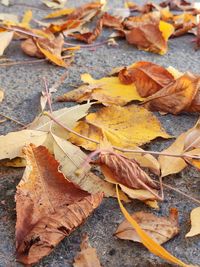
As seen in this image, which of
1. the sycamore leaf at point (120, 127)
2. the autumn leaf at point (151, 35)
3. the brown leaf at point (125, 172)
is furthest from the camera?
the autumn leaf at point (151, 35)

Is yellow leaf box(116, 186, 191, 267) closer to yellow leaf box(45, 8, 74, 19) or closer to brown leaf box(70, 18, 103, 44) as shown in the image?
brown leaf box(70, 18, 103, 44)

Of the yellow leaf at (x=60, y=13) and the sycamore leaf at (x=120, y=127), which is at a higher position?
the sycamore leaf at (x=120, y=127)

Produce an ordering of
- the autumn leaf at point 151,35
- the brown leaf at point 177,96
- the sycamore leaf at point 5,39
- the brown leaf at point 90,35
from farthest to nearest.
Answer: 1. the brown leaf at point 90,35
2. the autumn leaf at point 151,35
3. the sycamore leaf at point 5,39
4. the brown leaf at point 177,96

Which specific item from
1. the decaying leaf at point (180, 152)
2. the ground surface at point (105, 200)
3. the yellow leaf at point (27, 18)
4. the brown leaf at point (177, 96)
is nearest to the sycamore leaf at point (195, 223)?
the ground surface at point (105, 200)

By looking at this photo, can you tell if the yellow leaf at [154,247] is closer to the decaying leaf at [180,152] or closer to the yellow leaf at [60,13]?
the decaying leaf at [180,152]

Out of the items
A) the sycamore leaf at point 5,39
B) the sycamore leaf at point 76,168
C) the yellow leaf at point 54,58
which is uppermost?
the sycamore leaf at point 76,168

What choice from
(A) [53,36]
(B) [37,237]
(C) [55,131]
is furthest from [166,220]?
(A) [53,36]

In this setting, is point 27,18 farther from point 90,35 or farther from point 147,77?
point 147,77

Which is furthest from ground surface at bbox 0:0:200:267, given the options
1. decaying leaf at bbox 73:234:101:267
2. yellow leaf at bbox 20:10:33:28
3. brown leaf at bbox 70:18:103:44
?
yellow leaf at bbox 20:10:33:28
